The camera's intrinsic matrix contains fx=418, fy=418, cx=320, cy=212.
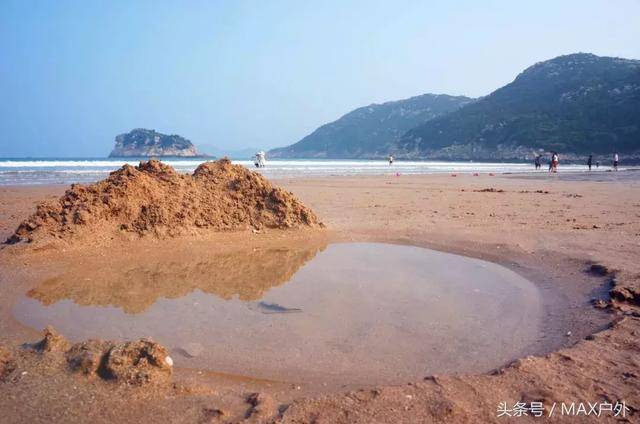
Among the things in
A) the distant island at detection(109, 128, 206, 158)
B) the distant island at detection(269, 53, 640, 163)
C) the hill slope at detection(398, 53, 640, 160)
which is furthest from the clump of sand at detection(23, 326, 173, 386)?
the distant island at detection(109, 128, 206, 158)

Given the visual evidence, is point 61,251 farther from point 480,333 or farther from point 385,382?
point 480,333

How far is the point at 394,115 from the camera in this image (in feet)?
504

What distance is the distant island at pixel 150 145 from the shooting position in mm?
111312

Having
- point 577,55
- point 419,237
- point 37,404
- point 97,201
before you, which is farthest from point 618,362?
point 577,55

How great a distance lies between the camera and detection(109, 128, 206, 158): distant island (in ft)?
365

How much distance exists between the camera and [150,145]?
11281cm

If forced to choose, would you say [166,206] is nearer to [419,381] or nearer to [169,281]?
[169,281]

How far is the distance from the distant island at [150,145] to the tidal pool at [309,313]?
371 feet

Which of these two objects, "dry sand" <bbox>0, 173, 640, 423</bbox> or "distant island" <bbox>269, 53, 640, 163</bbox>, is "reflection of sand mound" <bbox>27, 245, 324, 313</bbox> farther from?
"distant island" <bbox>269, 53, 640, 163</bbox>

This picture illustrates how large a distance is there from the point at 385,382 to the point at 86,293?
294 cm

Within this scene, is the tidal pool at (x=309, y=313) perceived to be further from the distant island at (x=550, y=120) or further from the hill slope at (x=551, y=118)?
the hill slope at (x=551, y=118)

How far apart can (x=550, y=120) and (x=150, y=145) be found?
94.6 m

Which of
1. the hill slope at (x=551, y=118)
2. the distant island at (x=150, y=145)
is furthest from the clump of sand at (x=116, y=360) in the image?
the distant island at (x=150, y=145)

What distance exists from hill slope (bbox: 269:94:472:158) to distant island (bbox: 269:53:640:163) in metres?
15.4
